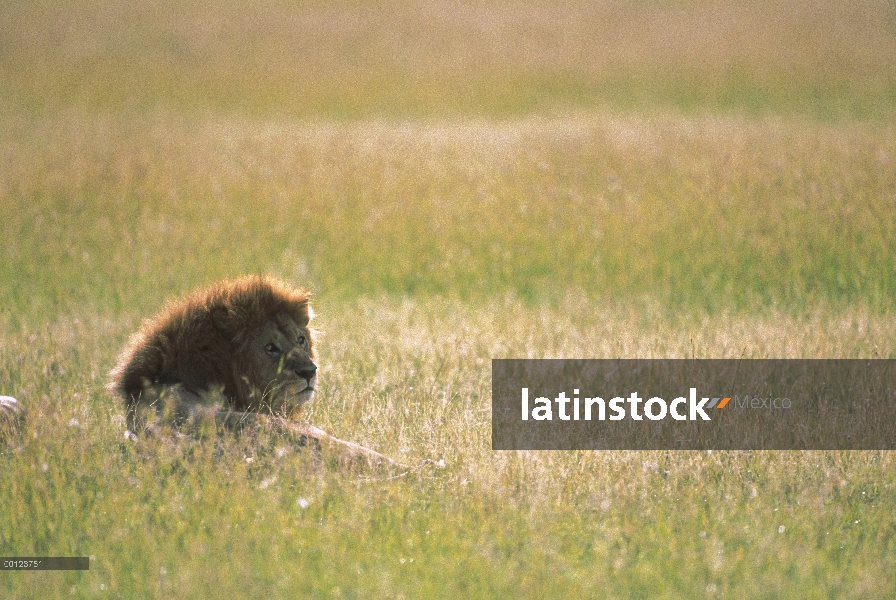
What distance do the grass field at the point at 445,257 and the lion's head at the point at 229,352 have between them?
51 cm

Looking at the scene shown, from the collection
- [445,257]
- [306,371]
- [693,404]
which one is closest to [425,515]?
[306,371]

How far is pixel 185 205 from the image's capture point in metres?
18.6

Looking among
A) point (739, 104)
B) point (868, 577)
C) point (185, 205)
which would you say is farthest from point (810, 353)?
point (739, 104)

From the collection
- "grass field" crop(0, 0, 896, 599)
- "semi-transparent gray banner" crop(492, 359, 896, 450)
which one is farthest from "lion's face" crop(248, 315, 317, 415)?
"semi-transparent gray banner" crop(492, 359, 896, 450)

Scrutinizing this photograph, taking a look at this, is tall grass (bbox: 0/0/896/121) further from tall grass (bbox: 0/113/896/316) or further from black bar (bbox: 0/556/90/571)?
black bar (bbox: 0/556/90/571)

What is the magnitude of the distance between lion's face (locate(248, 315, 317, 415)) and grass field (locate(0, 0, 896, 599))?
25.2 inches

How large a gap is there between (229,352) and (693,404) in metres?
3.73

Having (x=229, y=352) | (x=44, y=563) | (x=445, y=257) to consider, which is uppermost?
(x=445, y=257)

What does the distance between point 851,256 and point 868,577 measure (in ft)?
35.4

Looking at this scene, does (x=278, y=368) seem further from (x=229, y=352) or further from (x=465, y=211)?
(x=465, y=211)

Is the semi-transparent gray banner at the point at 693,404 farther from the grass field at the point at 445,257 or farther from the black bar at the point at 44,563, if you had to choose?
the black bar at the point at 44,563

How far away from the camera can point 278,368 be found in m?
7.52

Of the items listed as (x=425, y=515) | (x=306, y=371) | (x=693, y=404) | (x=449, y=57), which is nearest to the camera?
(x=425, y=515)

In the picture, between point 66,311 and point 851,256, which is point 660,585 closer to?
point 66,311
